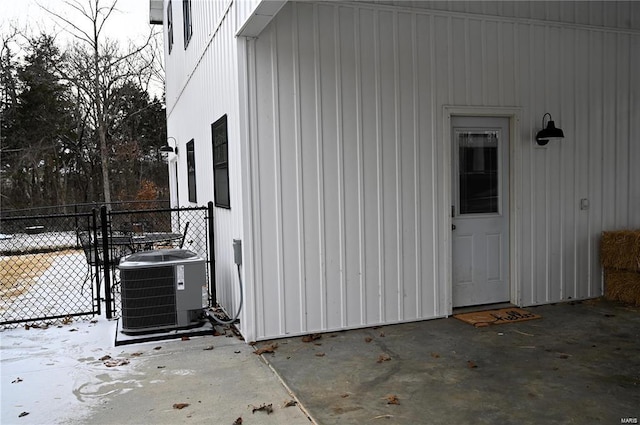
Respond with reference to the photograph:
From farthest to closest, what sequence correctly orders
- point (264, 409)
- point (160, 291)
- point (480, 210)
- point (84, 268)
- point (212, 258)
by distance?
point (84, 268), point (212, 258), point (480, 210), point (160, 291), point (264, 409)

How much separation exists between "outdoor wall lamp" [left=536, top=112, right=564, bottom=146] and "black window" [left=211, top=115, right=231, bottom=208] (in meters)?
3.16

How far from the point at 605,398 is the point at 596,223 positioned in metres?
3.15

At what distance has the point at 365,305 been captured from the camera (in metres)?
4.90

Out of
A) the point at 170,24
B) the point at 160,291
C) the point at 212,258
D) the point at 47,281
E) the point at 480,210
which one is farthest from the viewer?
the point at 170,24

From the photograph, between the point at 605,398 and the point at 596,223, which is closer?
the point at 605,398

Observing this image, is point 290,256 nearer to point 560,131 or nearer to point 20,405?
point 20,405

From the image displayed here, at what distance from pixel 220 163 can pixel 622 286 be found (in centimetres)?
445

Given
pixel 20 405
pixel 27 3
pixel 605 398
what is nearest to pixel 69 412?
pixel 20 405

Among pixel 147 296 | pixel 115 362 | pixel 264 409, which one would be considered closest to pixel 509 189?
pixel 264 409

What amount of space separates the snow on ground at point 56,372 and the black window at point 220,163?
1.63 metres

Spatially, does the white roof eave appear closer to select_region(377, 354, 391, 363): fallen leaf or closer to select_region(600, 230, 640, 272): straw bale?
Result: select_region(377, 354, 391, 363): fallen leaf

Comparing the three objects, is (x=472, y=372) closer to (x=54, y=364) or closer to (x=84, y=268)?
(x=54, y=364)

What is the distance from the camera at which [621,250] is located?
5629 millimetres

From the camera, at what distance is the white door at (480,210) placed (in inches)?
210
